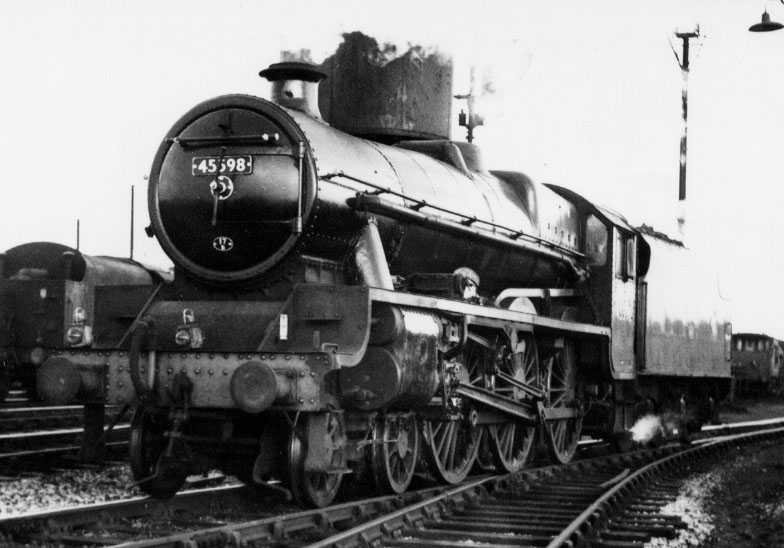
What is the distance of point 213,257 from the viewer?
7.81 m

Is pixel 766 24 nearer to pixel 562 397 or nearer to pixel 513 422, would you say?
pixel 562 397

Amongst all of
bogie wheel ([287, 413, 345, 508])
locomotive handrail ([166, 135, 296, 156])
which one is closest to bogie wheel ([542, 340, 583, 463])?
bogie wheel ([287, 413, 345, 508])

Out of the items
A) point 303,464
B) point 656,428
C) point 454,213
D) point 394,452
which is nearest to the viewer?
point 303,464

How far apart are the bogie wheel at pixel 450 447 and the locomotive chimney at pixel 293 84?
2734 millimetres

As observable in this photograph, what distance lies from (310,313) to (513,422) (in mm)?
3985

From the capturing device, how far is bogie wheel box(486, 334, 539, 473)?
10023 millimetres

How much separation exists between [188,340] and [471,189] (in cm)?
352

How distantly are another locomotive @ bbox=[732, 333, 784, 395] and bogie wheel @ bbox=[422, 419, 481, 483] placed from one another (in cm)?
2446

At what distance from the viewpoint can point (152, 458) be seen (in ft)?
26.1

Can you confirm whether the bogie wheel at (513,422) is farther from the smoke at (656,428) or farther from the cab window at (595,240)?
the smoke at (656,428)

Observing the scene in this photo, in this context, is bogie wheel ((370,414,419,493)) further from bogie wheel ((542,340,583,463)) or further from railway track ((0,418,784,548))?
bogie wheel ((542,340,583,463))

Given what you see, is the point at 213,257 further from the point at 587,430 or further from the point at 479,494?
the point at 587,430

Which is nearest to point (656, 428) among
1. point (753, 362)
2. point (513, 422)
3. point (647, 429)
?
point (647, 429)

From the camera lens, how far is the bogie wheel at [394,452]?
26.6 ft
